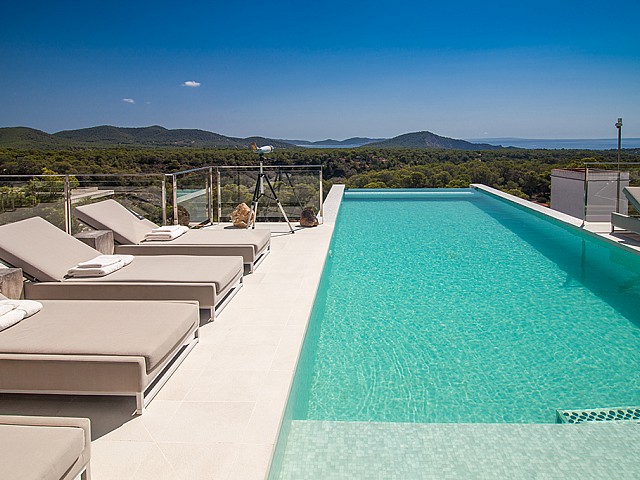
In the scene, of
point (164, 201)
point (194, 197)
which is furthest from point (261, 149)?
point (164, 201)

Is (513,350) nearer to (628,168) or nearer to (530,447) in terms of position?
(530,447)

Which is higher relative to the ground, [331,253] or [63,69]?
[63,69]

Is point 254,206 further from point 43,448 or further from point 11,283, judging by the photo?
point 43,448

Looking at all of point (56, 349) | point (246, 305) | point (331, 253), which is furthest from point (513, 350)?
point (331, 253)

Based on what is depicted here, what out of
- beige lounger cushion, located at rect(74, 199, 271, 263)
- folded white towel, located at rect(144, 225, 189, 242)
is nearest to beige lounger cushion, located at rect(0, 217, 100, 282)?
beige lounger cushion, located at rect(74, 199, 271, 263)

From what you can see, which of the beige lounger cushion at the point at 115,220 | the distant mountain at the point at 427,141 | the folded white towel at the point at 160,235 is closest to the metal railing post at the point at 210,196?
the beige lounger cushion at the point at 115,220

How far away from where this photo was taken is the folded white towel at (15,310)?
10.4ft

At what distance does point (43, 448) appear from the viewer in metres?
1.95

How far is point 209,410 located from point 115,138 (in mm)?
29018

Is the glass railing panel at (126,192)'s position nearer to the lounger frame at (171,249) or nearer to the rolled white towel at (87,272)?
the lounger frame at (171,249)

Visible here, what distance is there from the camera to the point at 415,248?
7945 mm

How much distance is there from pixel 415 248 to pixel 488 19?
506 inches

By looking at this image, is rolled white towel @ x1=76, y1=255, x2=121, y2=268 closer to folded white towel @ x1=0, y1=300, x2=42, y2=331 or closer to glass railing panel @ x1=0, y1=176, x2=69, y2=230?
folded white towel @ x1=0, y1=300, x2=42, y2=331

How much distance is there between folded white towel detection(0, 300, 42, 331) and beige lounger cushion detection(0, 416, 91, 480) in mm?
1174
